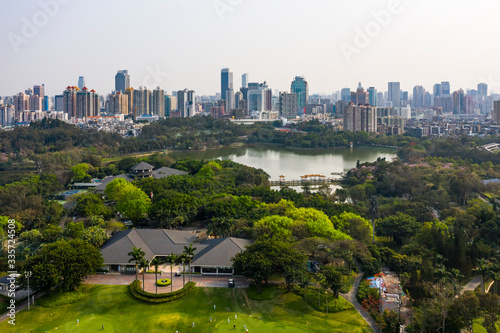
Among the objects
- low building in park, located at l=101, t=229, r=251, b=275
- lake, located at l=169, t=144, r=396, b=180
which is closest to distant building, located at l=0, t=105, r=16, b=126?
lake, located at l=169, t=144, r=396, b=180

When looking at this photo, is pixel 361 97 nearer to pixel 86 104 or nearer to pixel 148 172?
pixel 86 104

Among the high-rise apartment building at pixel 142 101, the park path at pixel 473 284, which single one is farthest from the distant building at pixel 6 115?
the park path at pixel 473 284

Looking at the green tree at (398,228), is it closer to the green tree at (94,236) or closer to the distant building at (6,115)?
the green tree at (94,236)

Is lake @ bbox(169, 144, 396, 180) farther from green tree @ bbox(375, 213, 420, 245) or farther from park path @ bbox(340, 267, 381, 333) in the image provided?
park path @ bbox(340, 267, 381, 333)

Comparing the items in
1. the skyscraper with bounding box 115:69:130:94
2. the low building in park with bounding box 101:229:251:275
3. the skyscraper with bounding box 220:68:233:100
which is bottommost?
the low building in park with bounding box 101:229:251:275

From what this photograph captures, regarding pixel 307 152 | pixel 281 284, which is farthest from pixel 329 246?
pixel 307 152

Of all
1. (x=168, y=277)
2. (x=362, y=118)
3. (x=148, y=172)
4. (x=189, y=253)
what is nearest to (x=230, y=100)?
(x=362, y=118)
